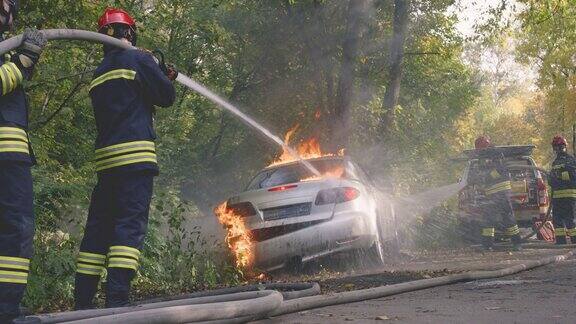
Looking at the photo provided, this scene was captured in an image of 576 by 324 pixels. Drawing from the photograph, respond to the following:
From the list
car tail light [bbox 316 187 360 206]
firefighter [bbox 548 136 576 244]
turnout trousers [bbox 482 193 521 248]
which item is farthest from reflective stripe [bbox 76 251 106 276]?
firefighter [bbox 548 136 576 244]

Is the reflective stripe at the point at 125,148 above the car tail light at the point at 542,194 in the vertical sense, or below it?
below

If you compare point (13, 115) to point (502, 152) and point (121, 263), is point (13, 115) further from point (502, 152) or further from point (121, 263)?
point (502, 152)

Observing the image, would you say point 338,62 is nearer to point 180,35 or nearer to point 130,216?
point 180,35

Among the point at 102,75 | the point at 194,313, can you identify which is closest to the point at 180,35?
the point at 102,75

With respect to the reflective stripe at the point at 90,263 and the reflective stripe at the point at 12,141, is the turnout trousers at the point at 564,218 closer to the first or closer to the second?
the reflective stripe at the point at 90,263

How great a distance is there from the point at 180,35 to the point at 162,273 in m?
5.40

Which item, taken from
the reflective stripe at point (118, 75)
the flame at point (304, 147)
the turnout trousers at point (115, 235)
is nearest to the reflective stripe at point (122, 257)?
the turnout trousers at point (115, 235)

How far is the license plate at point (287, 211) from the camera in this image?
8641 mm

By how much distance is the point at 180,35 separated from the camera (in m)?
12.5

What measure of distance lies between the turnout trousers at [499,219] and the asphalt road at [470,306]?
5.65 metres

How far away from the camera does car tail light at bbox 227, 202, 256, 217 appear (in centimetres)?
877

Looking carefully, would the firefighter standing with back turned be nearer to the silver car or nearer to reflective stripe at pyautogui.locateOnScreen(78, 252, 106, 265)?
reflective stripe at pyautogui.locateOnScreen(78, 252, 106, 265)

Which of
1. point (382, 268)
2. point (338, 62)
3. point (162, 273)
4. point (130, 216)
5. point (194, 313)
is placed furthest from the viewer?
point (338, 62)

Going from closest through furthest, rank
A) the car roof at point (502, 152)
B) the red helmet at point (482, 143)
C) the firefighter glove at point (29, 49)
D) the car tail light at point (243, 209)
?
1. the firefighter glove at point (29, 49)
2. the car tail light at point (243, 209)
3. the car roof at point (502, 152)
4. the red helmet at point (482, 143)
